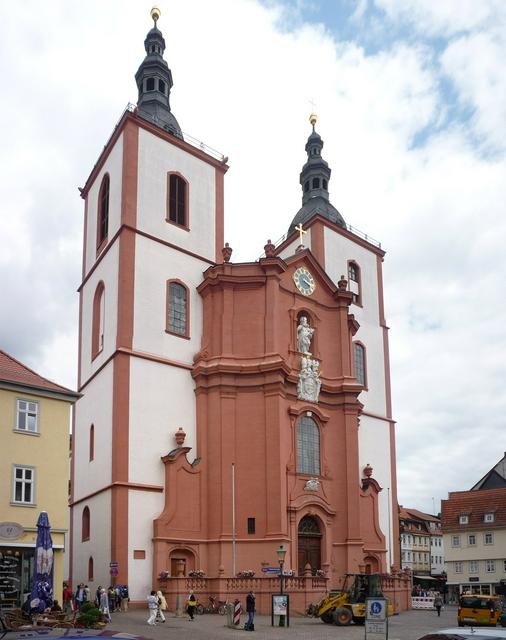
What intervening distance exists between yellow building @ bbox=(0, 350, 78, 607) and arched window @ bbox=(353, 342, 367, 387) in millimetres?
22839

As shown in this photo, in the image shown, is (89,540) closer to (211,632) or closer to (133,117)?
(211,632)

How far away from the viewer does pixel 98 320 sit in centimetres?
4094

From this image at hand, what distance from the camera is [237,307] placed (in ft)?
131

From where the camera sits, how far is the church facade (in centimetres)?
3547

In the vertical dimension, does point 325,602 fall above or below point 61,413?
below

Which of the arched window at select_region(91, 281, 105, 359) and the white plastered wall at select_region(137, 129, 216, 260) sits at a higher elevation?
the white plastered wall at select_region(137, 129, 216, 260)

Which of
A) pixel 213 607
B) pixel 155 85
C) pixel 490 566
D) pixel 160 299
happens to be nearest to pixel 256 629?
pixel 213 607

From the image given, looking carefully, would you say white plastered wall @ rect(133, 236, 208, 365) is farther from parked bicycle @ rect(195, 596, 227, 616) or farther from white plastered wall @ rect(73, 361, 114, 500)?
parked bicycle @ rect(195, 596, 227, 616)

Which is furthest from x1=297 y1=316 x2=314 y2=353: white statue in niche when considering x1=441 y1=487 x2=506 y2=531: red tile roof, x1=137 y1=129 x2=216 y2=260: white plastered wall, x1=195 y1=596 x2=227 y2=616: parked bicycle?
x1=441 y1=487 x2=506 y2=531: red tile roof

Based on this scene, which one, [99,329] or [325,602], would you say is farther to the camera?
[99,329]

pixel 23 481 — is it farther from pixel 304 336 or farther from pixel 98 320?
pixel 304 336

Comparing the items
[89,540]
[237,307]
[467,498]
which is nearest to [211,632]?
[89,540]

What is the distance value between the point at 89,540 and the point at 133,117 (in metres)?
20.9

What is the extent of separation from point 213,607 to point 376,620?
653 inches
